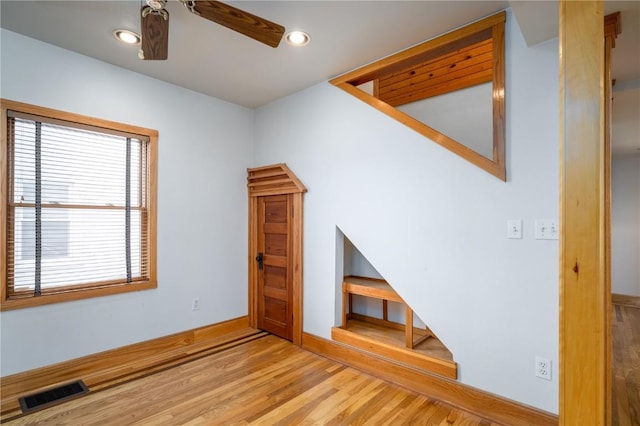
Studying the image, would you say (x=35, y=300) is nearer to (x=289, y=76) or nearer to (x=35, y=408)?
(x=35, y=408)

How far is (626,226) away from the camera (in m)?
5.59

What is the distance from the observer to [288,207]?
3.60 m

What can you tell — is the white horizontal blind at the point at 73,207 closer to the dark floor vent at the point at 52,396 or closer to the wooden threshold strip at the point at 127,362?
the wooden threshold strip at the point at 127,362

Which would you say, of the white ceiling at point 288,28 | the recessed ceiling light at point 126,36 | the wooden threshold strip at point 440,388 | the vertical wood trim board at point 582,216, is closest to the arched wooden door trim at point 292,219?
the wooden threshold strip at point 440,388

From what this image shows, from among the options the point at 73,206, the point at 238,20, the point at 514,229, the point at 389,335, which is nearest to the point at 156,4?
the point at 238,20

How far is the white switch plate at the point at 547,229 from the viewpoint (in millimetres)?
1949

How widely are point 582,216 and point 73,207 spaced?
345 centimetres

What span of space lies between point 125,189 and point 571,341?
11.3 feet

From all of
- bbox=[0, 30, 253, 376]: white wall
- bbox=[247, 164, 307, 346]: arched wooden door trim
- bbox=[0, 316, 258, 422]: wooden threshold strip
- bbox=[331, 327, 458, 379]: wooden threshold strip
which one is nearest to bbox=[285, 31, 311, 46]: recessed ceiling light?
bbox=[247, 164, 307, 346]: arched wooden door trim

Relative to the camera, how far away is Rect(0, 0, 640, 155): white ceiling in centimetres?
204

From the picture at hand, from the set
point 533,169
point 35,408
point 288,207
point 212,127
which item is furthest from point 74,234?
point 533,169

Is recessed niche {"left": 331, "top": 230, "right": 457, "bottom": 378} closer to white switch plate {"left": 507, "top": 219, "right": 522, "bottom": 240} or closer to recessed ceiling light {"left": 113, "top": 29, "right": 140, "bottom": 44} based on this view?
white switch plate {"left": 507, "top": 219, "right": 522, "bottom": 240}

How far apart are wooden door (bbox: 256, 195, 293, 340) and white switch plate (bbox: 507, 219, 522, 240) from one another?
216 cm

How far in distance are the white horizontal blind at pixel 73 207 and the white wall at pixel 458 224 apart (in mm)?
1803
